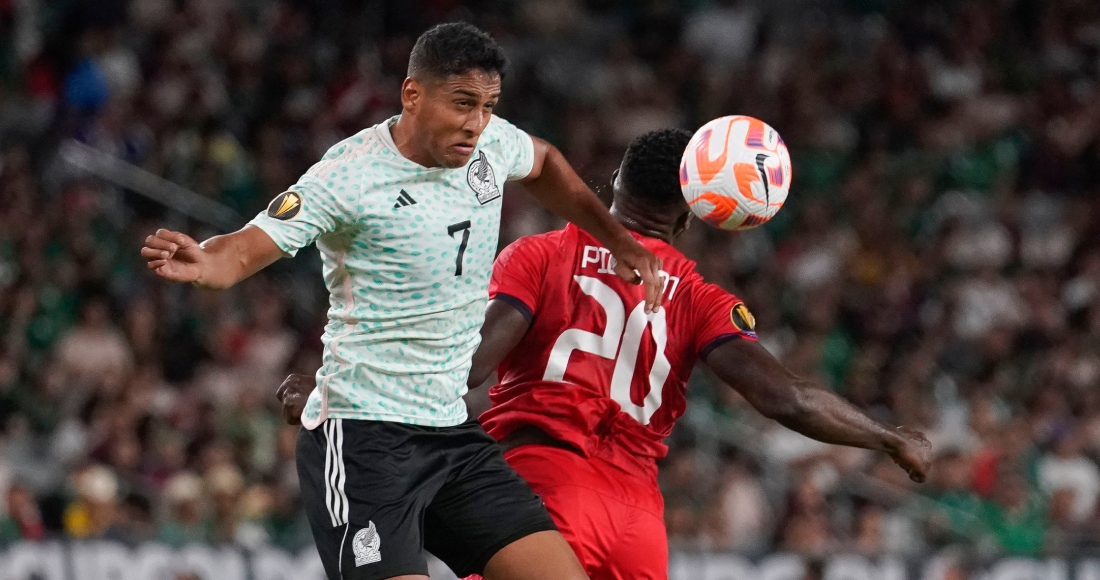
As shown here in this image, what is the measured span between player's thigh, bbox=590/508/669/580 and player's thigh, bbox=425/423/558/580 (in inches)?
21.1

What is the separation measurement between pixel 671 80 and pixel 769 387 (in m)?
9.72

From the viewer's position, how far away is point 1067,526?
10648 mm

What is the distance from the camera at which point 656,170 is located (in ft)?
17.2

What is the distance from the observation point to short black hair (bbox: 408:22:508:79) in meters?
4.30

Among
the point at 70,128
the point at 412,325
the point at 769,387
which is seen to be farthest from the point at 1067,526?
the point at 70,128

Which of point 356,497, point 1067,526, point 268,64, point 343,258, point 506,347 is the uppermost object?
point 268,64

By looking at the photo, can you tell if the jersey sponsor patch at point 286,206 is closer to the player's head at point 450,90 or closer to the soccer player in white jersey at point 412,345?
the soccer player in white jersey at point 412,345

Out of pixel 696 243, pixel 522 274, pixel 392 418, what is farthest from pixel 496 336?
pixel 696 243

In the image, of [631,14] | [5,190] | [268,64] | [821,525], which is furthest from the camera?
[631,14]

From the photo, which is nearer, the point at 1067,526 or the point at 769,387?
the point at 769,387

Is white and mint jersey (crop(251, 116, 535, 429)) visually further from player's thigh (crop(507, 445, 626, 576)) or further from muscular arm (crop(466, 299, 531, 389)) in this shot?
player's thigh (crop(507, 445, 626, 576))

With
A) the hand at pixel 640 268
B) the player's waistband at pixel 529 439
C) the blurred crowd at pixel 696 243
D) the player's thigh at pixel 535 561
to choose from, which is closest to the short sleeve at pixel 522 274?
the hand at pixel 640 268

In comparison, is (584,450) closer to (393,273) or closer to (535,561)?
(535,561)

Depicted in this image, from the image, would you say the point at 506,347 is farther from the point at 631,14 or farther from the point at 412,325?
the point at 631,14
